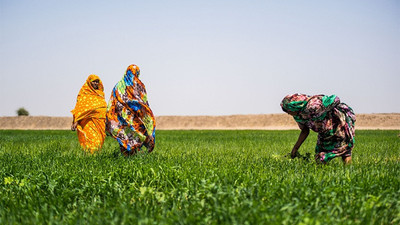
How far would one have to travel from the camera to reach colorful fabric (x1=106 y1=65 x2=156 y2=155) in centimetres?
813

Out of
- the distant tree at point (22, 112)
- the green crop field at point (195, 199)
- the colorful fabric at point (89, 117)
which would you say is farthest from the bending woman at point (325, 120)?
the distant tree at point (22, 112)

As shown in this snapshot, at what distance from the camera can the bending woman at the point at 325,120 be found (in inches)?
257

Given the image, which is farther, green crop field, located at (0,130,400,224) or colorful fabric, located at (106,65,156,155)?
colorful fabric, located at (106,65,156,155)

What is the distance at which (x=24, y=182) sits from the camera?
4.95 m

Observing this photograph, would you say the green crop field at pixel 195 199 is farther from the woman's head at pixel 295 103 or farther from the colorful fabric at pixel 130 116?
the colorful fabric at pixel 130 116

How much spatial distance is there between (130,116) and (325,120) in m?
3.86

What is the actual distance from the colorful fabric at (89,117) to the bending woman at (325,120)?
5037mm

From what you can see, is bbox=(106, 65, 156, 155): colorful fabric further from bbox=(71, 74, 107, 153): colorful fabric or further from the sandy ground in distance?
the sandy ground in distance

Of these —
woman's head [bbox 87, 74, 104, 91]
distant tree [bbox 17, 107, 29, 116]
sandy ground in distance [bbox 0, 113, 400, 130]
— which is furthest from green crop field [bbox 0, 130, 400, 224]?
distant tree [bbox 17, 107, 29, 116]

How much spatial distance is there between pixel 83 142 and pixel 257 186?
6595 millimetres

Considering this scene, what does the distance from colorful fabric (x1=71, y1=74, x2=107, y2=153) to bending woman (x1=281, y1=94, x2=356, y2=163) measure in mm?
5037

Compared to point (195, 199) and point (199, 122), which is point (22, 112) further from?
point (195, 199)

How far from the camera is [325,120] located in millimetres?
6730

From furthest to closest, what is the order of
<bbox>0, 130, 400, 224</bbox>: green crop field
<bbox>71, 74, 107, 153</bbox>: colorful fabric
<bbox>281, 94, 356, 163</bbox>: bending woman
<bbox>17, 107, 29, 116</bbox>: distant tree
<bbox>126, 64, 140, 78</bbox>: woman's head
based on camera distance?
<bbox>17, 107, 29, 116</bbox>: distant tree < <bbox>71, 74, 107, 153</bbox>: colorful fabric < <bbox>126, 64, 140, 78</bbox>: woman's head < <bbox>281, 94, 356, 163</bbox>: bending woman < <bbox>0, 130, 400, 224</bbox>: green crop field
